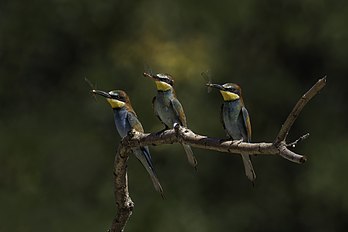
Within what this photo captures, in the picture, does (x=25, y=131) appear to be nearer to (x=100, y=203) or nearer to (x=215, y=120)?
(x=100, y=203)

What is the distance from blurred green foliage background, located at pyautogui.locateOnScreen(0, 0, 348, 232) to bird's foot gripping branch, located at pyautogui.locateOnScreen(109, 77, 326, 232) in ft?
11.2

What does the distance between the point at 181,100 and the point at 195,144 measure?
12.5 ft

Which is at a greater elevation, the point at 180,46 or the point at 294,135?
the point at 180,46

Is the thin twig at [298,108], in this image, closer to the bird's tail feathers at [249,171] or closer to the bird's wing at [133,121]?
the bird's tail feathers at [249,171]

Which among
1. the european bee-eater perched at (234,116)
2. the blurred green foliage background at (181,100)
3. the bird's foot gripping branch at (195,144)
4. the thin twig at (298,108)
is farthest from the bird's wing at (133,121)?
the blurred green foliage background at (181,100)

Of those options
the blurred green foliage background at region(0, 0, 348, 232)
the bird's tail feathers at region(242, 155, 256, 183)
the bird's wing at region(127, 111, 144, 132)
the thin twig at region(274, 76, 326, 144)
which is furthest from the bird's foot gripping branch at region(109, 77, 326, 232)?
the blurred green foliage background at region(0, 0, 348, 232)

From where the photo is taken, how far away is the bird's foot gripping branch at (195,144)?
1.81 m

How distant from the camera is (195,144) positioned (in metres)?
→ 2.02

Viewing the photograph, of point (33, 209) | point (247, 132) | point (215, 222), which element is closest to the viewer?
point (247, 132)

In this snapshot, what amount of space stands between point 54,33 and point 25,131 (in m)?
0.81

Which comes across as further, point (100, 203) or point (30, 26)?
point (30, 26)

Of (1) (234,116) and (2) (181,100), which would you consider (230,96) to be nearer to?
(1) (234,116)

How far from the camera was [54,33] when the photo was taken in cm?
645

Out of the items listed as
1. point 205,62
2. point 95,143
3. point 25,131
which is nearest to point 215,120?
point 205,62
